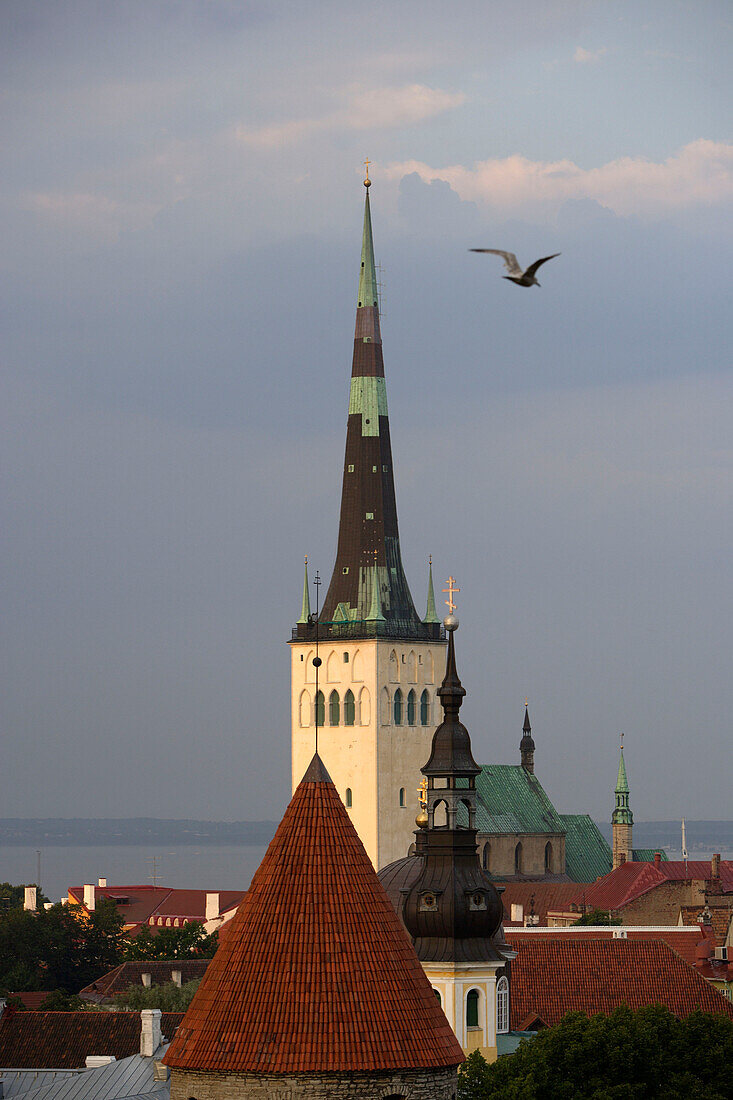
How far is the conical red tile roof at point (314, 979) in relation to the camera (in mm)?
22953

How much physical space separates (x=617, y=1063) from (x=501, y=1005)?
44.8ft

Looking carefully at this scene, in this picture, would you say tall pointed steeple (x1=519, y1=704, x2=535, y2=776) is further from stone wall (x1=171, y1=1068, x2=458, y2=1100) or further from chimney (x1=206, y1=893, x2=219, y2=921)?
stone wall (x1=171, y1=1068, x2=458, y2=1100)

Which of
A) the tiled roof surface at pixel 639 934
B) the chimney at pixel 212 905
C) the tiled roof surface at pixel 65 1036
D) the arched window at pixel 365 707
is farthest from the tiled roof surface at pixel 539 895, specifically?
the tiled roof surface at pixel 65 1036

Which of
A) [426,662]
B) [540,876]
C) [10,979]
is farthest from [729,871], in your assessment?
[10,979]

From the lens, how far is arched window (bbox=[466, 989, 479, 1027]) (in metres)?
54.9

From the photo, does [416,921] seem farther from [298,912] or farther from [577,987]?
[298,912]

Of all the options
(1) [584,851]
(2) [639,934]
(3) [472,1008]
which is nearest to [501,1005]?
(3) [472,1008]

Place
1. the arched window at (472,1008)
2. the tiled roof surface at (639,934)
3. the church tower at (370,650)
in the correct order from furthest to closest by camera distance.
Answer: the church tower at (370,650)
the tiled roof surface at (639,934)
the arched window at (472,1008)

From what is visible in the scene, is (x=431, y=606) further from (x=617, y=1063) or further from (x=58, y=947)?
(x=617, y=1063)

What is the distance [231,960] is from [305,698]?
10253 centimetres

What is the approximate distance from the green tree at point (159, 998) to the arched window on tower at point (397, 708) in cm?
3433

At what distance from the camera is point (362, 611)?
404 feet

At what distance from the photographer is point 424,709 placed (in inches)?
4897

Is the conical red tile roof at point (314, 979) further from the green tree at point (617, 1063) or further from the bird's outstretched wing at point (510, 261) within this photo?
the green tree at point (617, 1063)
